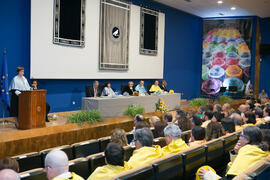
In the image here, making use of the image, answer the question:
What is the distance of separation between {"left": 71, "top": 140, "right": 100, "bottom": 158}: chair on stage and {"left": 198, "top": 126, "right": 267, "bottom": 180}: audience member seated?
1.51m

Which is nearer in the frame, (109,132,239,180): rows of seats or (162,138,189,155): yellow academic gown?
(109,132,239,180): rows of seats

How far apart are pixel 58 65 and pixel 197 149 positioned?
19.8 ft

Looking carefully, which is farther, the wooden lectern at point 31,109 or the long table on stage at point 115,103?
the long table on stage at point 115,103

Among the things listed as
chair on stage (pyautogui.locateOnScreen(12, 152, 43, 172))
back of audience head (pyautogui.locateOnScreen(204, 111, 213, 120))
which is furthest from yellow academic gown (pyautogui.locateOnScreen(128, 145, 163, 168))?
back of audience head (pyautogui.locateOnScreen(204, 111, 213, 120))

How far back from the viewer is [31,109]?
17.2 feet

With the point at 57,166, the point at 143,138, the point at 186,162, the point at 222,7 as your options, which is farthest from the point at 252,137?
the point at 222,7

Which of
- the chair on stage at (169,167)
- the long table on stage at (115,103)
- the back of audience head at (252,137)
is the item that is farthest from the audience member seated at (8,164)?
the long table on stage at (115,103)

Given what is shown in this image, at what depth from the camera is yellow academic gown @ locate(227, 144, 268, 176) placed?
2170mm

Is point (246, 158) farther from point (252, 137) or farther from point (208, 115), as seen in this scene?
point (208, 115)

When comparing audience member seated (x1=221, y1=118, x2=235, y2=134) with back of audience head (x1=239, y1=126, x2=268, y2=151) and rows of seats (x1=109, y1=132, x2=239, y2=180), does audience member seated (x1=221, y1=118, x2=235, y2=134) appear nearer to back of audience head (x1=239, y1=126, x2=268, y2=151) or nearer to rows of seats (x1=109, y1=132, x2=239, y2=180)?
rows of seats (x1=109, y1=132, x2=239, y2=180)

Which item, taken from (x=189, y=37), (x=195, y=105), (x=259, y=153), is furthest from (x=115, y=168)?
(x=189, y=37)

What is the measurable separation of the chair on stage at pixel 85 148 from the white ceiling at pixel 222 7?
9085 mm

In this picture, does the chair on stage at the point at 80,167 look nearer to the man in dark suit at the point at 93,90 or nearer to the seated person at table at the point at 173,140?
the seated person at table at the point at 173,140

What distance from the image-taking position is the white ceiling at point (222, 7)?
11.0 meters
